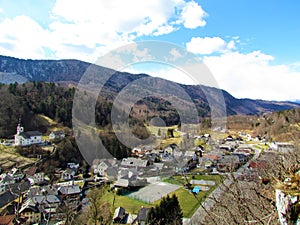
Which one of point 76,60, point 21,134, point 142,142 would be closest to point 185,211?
point 142,142

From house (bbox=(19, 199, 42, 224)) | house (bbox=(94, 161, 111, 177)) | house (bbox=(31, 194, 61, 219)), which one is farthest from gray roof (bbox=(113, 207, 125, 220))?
house (bbox=(94, 161, 111, 177))

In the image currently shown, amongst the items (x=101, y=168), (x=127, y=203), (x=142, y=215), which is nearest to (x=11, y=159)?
(x=101, y=168)

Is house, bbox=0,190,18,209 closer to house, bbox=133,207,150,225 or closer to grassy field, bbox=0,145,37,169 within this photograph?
grassy field, bbox=0,145,37,169

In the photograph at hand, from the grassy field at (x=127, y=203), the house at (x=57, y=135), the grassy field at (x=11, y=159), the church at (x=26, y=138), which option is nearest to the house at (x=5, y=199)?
the grassy field at (x=11, y=159)

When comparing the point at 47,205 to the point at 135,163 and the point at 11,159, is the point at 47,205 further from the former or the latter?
the point at 135,163

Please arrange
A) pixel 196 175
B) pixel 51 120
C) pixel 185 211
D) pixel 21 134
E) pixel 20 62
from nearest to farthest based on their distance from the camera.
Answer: pixel 185 211
pixel 196 175
pixel 21 134
pixel 51 120
pixel 20 62

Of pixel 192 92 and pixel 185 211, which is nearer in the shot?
pixel 185 211

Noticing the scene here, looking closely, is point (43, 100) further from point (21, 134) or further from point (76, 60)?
point (76, 60)

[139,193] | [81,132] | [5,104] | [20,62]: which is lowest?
[139,193]

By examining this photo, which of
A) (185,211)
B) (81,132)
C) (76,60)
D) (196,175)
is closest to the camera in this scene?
(185,211)

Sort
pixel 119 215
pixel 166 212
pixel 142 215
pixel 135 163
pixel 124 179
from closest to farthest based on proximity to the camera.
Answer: pixel 166 212, pixel 142 215, pixel 119 215, pixel 124 179, pixel 135 163

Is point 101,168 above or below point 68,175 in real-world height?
above
